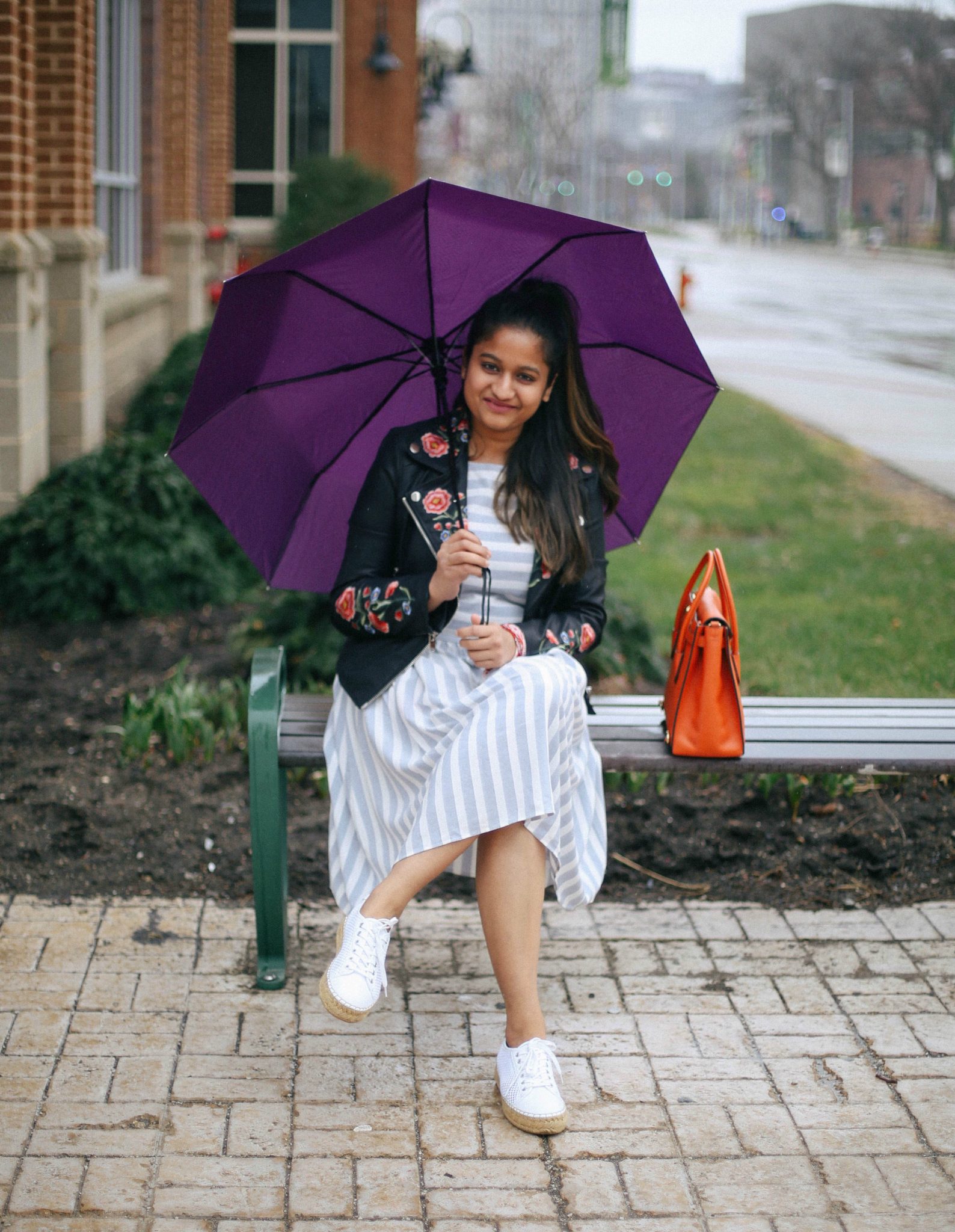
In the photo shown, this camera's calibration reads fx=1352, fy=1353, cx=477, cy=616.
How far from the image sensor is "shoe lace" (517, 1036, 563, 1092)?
275cm

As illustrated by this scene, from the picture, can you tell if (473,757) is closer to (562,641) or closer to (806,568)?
(562,641)

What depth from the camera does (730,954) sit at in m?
3.52

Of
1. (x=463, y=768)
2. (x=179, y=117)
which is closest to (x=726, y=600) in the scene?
→ (x=463, y=768)

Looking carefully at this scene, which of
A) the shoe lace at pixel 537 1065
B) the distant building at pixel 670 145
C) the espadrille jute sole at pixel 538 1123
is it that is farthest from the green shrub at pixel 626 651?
the distant building at pixel 670 145

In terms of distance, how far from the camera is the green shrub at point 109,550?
575 cm

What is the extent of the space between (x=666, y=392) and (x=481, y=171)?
172 feet

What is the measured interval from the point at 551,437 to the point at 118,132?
7.92 meters

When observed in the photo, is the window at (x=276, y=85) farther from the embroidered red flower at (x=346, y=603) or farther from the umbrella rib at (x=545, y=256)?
the embroidered red flower at (x=346, y=603)

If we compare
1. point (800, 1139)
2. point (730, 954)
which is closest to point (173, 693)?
point (730, 954)

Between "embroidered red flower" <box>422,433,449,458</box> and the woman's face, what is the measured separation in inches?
4.5

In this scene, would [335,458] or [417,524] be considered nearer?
[417,524]

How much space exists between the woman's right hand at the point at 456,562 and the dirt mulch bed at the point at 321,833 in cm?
124

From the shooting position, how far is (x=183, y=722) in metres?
4.37

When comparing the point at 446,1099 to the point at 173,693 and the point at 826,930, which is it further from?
the point at 173,693
